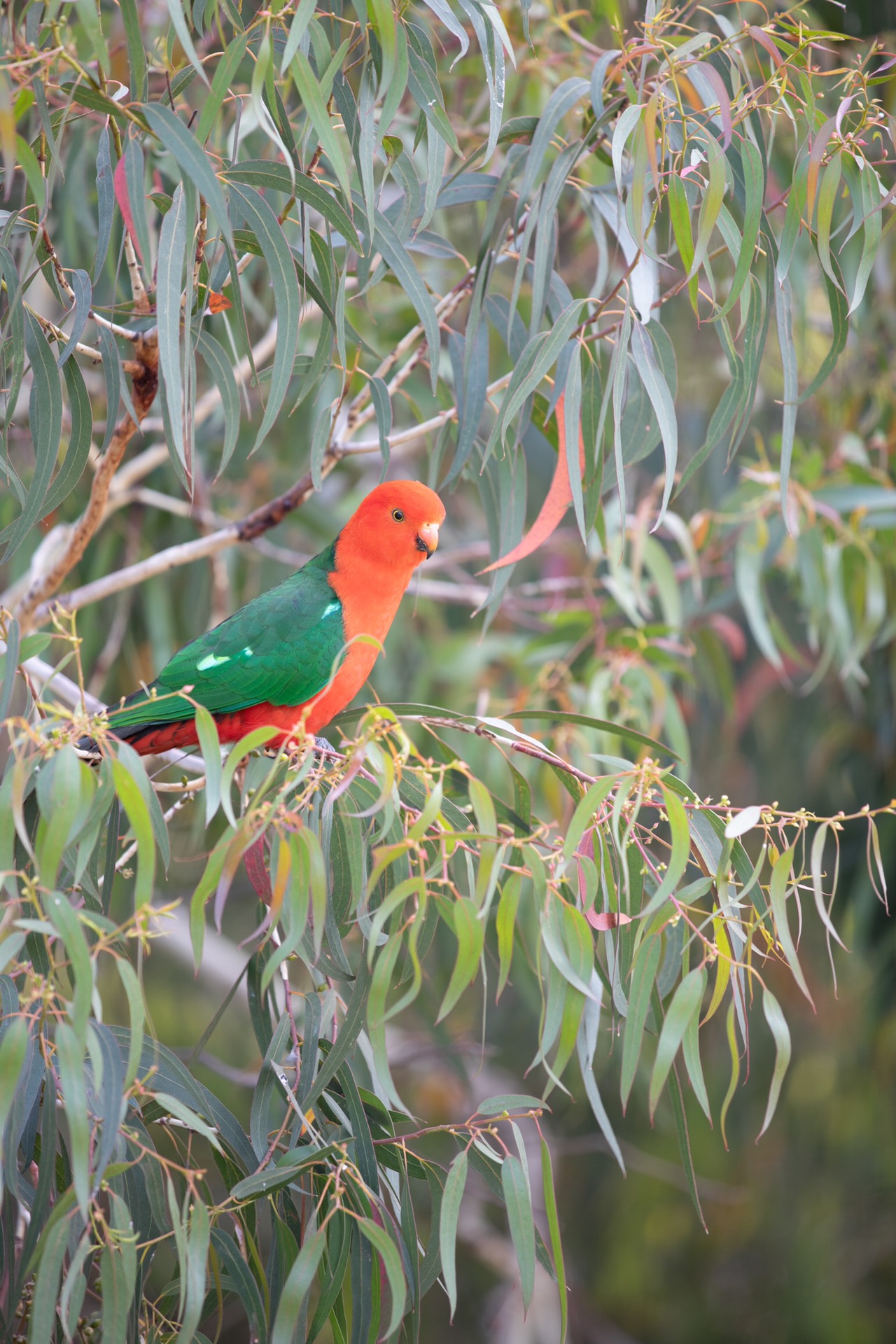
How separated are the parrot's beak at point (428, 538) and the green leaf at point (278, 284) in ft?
2.30

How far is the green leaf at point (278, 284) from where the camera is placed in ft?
4.62

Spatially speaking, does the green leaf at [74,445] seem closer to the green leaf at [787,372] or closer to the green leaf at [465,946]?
the green leaf at [465,946]

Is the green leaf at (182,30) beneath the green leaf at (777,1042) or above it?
above

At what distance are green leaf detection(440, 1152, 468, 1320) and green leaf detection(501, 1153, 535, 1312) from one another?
0.05m

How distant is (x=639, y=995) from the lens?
1301 millimetres

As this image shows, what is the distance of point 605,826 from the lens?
1.42 m

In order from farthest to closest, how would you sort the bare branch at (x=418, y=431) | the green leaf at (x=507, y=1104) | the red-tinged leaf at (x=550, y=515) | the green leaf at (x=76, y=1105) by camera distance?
the bare branch at (x=418, y=431) → the red-tinged leaf at (x=550, y=515) → the green leaf at (x=507, y=1104) → the green leaf at (x=76, y=1105)

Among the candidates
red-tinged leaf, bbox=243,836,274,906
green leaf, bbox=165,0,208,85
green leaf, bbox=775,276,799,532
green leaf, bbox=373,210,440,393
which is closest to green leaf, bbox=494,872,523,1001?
red-tinged leaf, bbox=243,836,274,906

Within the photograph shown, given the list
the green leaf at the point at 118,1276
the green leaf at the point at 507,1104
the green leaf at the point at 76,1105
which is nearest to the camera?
the green leaf at the point at 76,1105

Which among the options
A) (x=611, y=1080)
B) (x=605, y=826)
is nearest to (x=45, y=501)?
(x=605, y=826)

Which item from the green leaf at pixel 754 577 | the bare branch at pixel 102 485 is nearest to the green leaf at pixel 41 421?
the bare branch at pixel 102 485

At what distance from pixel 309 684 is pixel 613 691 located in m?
1.12

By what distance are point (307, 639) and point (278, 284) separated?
0.80 m

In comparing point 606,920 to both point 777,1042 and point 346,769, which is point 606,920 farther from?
point 346,769
